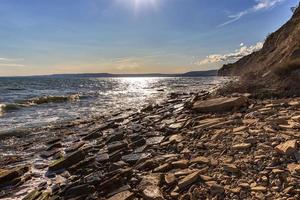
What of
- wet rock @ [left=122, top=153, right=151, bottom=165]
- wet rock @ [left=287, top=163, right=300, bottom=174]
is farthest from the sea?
wet rock @ [left=287, top=163, right=300, bottom=174]

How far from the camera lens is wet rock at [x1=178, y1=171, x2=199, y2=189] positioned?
17.0 ft

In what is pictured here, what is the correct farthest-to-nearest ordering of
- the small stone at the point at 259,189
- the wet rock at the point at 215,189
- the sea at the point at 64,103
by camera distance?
1. the sea at the point at 64,103
2. the wet rock at the point at 215,189
3. the small stone at the point at 259,189

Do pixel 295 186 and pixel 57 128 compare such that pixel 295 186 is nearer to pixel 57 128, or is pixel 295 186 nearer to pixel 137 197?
pixel 137 197

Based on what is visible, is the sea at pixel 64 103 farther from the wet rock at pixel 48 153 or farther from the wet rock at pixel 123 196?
the wet rock at pixel 123 196

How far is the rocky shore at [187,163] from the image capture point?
16.2 feet

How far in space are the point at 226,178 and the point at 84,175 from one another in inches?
142

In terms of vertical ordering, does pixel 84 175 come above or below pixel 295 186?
below

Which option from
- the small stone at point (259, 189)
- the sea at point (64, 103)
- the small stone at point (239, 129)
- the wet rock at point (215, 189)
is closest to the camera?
the small stone at point (259, 189)

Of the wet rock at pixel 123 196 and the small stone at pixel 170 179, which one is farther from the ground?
the small stone at pixel 170 179

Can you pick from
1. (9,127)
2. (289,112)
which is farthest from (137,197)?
Answer: (9,127)

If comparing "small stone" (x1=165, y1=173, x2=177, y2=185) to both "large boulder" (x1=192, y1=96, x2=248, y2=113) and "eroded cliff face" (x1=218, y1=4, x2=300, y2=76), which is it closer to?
"large boulder" (x1=192, y1=96, x2=248, y2=113)

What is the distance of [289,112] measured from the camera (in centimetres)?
826

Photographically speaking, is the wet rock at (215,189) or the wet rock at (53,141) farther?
the wet rock at (53,141)

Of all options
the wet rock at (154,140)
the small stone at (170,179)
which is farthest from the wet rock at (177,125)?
the small stone at (170,179)
